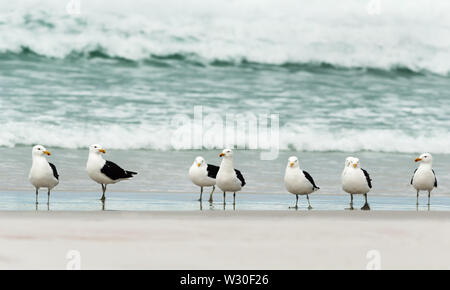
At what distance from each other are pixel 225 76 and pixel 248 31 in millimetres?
1560

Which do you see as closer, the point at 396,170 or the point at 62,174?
the point at 62,174

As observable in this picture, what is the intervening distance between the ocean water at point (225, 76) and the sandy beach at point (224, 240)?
6956 mm

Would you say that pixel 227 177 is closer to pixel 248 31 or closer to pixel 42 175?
pixel 42 175

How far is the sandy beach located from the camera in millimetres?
5809

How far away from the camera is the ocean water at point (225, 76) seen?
16812 mm

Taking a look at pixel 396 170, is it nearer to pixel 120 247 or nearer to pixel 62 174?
pixel 62 174

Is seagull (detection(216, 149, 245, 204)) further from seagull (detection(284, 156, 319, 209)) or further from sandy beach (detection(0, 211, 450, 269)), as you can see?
sandy beach (detection(0, 211, 450, 269))

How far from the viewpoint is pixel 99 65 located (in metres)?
22.4

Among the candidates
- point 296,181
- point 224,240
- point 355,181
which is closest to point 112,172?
point 296,181

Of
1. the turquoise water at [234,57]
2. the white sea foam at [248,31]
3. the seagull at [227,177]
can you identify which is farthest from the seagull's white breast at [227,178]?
the white sea foam at [248,31]

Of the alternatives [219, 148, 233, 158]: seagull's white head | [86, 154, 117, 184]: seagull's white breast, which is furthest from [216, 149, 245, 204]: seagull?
[86, 154, 117, 184]: seagull's white breast

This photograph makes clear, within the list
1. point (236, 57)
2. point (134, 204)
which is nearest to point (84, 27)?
point (236, 57)

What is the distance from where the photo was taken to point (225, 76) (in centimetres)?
2206
